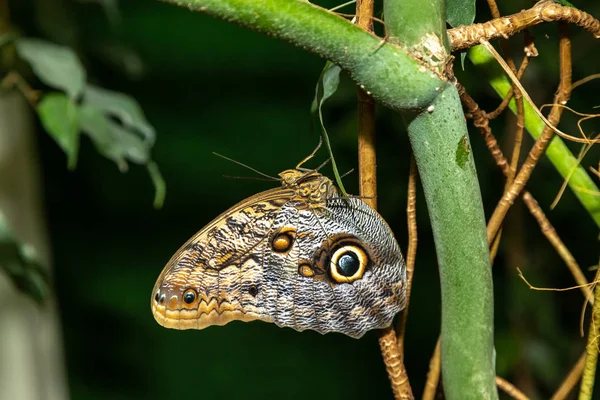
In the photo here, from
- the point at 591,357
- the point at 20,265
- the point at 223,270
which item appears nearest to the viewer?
the point at 591,357

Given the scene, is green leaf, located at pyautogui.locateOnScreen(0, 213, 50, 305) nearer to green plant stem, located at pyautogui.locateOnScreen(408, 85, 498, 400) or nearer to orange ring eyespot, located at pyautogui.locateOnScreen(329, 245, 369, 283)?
orange ring eyespot, located at pyautogui.locateOnScreen(329, 245, 369, 283)

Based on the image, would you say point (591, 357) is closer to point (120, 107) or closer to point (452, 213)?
point (452, 213)

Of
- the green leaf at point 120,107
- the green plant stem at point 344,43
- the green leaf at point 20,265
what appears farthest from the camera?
the green leaf at point 120,107

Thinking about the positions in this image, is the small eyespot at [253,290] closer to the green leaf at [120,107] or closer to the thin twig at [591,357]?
the thin twig at [591,357]

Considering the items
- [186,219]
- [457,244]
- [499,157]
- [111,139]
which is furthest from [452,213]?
[186,219]

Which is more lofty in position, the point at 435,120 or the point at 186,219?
the point at 186,219

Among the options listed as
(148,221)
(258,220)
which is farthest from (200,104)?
(258,220)

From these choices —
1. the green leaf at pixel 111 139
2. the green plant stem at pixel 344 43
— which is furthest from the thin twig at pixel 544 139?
the green leaf at pixel 111 139
